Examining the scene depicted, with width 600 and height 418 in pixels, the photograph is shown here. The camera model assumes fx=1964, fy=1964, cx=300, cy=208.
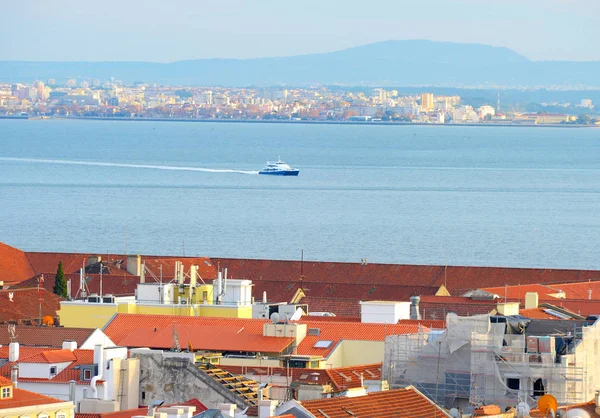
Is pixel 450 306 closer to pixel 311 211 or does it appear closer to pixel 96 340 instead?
pixel 96 340

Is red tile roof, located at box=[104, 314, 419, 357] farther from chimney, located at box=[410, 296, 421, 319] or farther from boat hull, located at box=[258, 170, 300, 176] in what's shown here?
boat hull, located at box=[258, 170, 300, 176]

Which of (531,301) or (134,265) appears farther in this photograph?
(134,265)

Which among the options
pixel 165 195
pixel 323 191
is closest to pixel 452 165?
pixel 323 191

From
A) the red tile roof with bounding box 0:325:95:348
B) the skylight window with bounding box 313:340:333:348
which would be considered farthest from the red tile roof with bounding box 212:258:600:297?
the skylight window with bounding box 313:340:333:348

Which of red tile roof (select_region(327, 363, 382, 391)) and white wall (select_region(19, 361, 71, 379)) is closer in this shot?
red tile roof (select_region(327, 363, 382, 391))

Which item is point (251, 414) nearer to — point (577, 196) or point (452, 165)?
point (577, 196)

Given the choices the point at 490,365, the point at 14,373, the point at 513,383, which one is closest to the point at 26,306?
the point at 14,373
